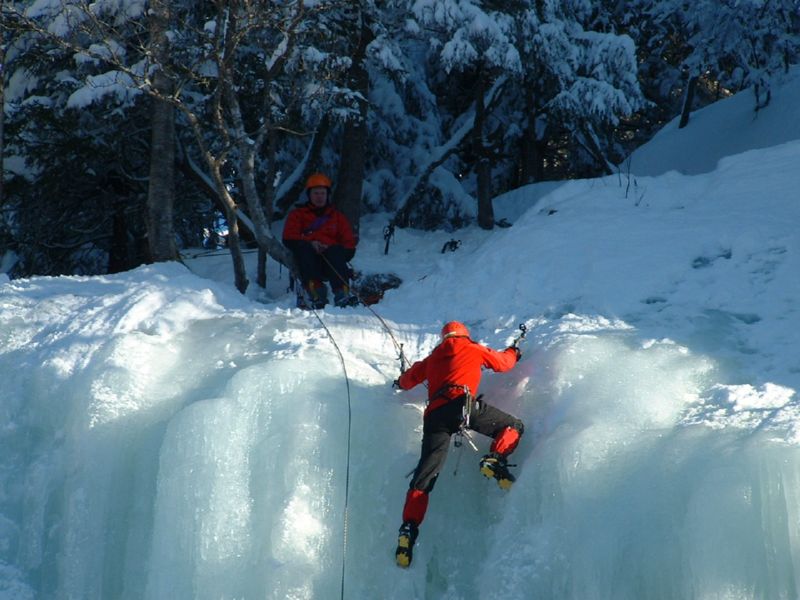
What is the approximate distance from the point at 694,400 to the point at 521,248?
2.78 m

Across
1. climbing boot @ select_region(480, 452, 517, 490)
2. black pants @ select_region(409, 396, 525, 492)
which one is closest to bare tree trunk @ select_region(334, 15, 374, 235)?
black pants @ select_region(409, 396, 525, 492)

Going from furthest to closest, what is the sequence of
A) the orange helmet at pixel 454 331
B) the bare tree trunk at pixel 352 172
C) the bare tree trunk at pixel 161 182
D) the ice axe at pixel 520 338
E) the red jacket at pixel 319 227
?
the bare tree trunk at pixel 352 172 < the bare tree trunk at pixel 161 182 < the red jacket at pixel 319 227 < the ice axe at pixel 520 338 < the orange helmet at pixel 454 331

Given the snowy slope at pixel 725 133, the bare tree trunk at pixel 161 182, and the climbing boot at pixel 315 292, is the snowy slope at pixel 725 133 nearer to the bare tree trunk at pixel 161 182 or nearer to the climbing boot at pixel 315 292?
the climbing boot at pixel 315 292

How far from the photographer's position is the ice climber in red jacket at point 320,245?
23.7 feet

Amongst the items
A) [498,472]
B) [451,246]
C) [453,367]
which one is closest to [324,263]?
[453,367]

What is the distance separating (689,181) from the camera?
25.6ft

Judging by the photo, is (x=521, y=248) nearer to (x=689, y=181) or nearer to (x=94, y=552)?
(x=689, y=181)

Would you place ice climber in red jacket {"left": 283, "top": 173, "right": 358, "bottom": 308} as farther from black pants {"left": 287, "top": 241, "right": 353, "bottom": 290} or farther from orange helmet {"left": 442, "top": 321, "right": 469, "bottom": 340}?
orange helmet {"left": 442, "top": 321, "right": 469, "bottom": 340}

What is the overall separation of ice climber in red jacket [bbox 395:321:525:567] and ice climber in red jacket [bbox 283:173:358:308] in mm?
2246

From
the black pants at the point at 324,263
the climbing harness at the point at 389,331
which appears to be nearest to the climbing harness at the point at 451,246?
the black pants at the point at 324,263

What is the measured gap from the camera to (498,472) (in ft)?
14.1

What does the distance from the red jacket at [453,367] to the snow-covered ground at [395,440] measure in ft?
0.58

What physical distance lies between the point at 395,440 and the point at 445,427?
402mm

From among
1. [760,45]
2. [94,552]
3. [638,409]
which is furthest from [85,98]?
[760,45]
